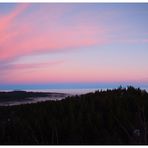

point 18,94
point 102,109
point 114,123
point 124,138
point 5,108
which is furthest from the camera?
point 18,94

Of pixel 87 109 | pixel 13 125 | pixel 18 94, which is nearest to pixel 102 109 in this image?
pixel 87 109

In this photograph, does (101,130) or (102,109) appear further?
(102,109)

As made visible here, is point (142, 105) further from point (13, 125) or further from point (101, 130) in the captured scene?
point (13, 125)

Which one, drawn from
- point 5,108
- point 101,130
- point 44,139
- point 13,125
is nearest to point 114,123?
point 101,130

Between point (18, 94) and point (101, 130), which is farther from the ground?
point (18, 94)

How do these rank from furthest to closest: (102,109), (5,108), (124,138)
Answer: (5,108)
(102,109)
(124,138)

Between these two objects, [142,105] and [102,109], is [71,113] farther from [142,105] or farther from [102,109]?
[142,105]
